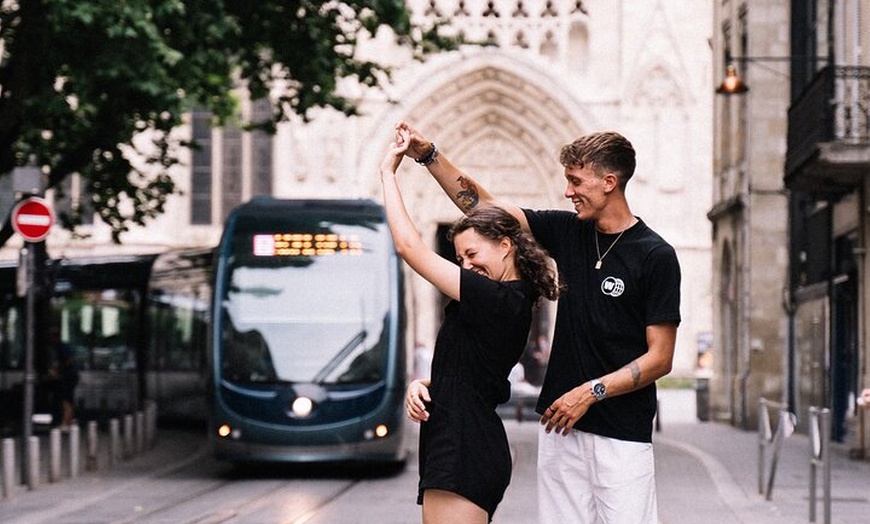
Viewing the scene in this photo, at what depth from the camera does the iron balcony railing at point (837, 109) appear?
68.1 ft

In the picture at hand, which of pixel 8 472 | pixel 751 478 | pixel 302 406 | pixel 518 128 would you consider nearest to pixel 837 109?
pixel 751 478

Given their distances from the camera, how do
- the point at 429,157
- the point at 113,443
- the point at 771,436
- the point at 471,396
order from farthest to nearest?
the point at 113,443
the point at 771,436
the point at 429,157
the point at 471,396

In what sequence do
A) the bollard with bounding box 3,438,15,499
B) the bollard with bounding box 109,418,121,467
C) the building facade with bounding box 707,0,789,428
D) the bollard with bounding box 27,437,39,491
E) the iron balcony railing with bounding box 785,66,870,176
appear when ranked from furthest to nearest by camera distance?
the building facade with bounding box 707,0,789,428 < the iron balcony railing with bounding box 785,66,870,176 < the bollard with bounding box 109,418,121,467 < the bollard with bounding box 27,437,39,491 < the bollard with bounding box 3,438,15,499

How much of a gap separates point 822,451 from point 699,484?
4687 mm

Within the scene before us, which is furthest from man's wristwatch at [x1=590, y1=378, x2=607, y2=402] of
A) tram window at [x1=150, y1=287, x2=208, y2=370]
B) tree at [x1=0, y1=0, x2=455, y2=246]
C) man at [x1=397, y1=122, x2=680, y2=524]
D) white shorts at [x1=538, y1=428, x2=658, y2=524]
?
tram window at [x1=150, y1=287, x2=208, y2=370]

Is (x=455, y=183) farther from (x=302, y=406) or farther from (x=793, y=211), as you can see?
(x=793, y=211)

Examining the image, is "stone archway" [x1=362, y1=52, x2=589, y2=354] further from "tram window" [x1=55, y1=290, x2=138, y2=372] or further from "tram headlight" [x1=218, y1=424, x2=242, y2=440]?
"tram headlight" [x1=218, y1=424, x2=242, y2=440]

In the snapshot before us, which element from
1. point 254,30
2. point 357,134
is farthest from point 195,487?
point 357,134

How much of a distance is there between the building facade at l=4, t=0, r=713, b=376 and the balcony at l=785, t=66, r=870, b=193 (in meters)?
25.4

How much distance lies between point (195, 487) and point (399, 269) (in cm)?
307

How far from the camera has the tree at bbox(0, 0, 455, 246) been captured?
58.9ft

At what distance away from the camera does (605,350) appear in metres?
5.55

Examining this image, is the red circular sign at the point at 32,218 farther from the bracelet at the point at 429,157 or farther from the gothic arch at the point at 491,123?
the gothic arch at the point at 491,123

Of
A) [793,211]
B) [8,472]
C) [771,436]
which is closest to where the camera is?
[8,472]
